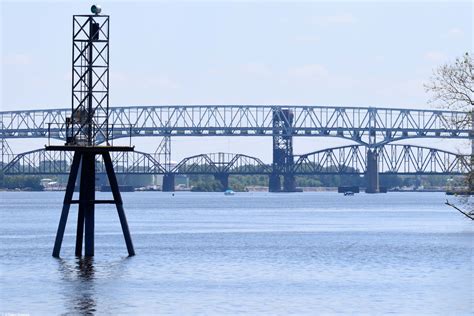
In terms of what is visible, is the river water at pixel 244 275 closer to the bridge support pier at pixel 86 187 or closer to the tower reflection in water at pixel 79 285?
the tower reflection in water at pixel 79 285

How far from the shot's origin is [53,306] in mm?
39000

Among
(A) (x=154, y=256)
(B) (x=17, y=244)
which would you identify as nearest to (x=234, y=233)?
(B) (x=17, y=244)

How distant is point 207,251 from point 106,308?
2725cm

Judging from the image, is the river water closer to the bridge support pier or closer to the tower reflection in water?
the tower reflection in water

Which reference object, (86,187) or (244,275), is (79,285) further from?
(86,187)

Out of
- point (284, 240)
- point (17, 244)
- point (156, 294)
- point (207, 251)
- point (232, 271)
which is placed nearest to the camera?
point (156, 294)

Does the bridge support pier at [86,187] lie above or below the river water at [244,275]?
above

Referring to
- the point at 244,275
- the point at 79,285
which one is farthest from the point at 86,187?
the point at 79,285

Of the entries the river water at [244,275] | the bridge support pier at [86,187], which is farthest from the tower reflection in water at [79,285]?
the bridge support pier at [86,187]

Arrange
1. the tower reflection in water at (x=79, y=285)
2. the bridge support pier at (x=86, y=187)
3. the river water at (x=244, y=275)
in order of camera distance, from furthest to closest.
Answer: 1. the bridge support pier at (x=86, y=187)
2. the river water at (x=244, y=275)
3. the tower reflection in water at (x=79, y=285)

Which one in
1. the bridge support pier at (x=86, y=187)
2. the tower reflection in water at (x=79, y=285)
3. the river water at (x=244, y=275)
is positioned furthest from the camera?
the bridge support pier at (x=86, y=187)

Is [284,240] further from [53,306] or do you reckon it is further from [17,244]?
[53,306]

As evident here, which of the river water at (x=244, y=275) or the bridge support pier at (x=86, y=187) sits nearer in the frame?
the river water at (x=244, y=275)

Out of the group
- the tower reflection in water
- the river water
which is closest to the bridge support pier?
the tower reflection in water
